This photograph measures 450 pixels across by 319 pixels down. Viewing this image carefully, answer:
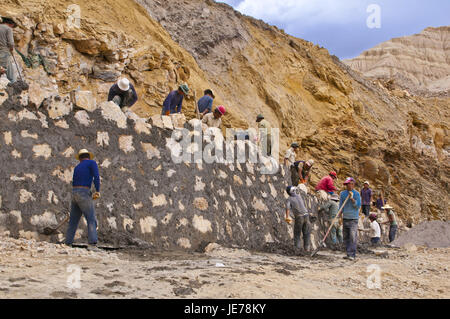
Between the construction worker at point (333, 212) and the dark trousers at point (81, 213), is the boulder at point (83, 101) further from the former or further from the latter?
the construction worker at point (333, 212)

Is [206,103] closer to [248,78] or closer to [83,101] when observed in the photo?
[83,101]

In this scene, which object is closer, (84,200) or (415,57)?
(84,200)

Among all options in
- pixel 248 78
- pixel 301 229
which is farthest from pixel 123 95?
pixel 248 78

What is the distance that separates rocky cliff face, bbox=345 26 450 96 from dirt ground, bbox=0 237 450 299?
81634 mm

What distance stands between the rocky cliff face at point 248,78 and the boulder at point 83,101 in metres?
4.38

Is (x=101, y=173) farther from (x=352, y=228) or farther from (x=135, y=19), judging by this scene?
(x=135, y=19)

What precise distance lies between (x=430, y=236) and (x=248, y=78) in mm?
11013

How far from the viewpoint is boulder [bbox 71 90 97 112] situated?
688cm

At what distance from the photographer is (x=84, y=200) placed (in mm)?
5738

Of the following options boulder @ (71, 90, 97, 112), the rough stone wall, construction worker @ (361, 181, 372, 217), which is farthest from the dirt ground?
construction worker @ (361, 181, 372, 217)

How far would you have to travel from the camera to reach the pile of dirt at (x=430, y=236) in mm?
11386

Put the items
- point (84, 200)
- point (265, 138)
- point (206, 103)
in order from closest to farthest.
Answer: point (84, 200)
point (206, 103)
point (265, 138)

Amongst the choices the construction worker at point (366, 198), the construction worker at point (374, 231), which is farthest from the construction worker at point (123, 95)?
the construction worker at point (366, 198)
